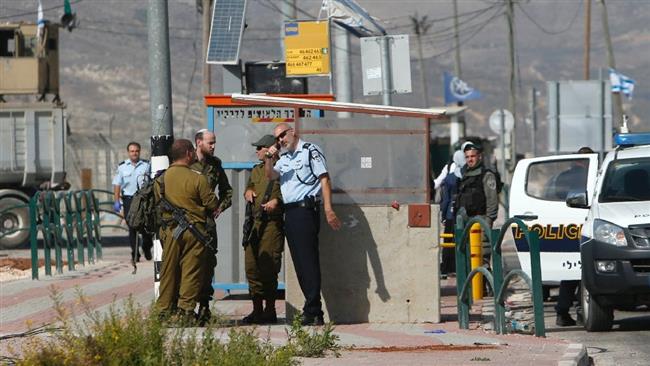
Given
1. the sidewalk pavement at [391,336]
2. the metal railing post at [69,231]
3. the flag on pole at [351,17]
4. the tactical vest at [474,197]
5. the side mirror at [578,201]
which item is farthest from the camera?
the metal railing post at [69,231]

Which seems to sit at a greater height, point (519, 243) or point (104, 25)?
point (104, 25)

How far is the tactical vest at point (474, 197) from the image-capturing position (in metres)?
17.9

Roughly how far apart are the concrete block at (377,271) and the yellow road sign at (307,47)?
3623mm

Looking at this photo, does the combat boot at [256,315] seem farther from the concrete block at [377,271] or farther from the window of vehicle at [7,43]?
the window of vehicle at [7,43]

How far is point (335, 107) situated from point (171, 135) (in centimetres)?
185

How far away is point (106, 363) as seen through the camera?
28.7 feet

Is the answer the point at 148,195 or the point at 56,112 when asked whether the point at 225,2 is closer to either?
the point at 148,195

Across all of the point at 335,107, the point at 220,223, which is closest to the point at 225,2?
the point at 220,223

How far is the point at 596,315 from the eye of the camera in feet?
45.4

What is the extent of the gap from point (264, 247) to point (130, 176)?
278 inches

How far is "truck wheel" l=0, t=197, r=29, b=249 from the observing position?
97.0ft

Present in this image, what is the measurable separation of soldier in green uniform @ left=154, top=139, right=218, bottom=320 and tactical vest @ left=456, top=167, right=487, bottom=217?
5.40 meters

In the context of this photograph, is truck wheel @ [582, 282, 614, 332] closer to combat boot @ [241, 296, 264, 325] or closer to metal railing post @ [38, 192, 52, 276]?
combat boot @ [241, 296, 264, 325]

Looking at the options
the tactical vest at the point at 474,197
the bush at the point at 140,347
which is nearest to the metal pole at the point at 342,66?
the tactical vest at the point at 474,197
